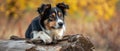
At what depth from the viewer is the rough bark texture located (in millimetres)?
5426

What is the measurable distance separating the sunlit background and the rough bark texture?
393 centimetres

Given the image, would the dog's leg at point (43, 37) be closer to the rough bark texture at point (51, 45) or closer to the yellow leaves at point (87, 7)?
the rough bark texture at point (51, 45)

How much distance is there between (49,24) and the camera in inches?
217

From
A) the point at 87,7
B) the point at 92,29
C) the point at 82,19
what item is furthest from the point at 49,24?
the point at 87,7

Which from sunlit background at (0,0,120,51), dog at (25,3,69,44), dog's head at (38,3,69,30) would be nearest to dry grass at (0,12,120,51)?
sunlit background at (0,0,120,51)

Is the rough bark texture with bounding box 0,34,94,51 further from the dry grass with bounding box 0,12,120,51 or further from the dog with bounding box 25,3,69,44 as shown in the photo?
the dry grass with bounding box 0,12,120,51

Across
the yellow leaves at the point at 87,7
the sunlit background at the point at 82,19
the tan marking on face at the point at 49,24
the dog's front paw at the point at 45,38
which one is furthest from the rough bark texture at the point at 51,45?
the yellow leaves at the point at 87,7

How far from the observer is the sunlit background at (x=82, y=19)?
9.88 meters

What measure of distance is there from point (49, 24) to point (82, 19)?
188 inches

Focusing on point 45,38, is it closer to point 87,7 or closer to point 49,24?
point 49,24

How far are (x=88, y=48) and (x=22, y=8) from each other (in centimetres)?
462

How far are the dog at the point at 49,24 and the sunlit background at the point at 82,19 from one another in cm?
390

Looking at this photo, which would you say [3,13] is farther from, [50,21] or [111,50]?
[50,21]

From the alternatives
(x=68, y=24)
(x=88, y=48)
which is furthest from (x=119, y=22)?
(x=88, y=48)
